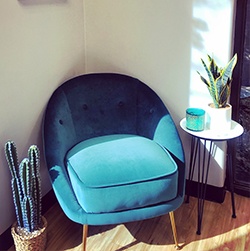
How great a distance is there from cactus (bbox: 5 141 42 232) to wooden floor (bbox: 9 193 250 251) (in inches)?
10.2

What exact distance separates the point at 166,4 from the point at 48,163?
3.61 ft

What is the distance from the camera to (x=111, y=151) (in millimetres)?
2062

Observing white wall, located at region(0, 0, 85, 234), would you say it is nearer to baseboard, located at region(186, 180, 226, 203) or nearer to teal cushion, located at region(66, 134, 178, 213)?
teal cushion, located at region(66, 134, 178, 213)

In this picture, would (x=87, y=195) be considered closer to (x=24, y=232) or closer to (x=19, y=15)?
(x=24, y=232)

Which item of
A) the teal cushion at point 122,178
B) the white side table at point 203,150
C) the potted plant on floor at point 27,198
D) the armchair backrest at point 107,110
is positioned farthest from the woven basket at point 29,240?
the white side table at point 203,150

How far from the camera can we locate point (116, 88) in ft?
7.75

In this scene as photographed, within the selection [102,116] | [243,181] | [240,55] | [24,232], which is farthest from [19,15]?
[243,181]

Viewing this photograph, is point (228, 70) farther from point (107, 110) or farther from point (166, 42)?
point (107, 110)

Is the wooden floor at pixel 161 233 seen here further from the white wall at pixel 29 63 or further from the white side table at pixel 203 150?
the white wall at pixel 29 63

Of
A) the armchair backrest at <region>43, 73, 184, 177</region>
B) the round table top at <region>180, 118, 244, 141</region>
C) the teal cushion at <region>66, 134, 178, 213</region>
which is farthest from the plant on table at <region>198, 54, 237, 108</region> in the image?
the teal cushion at <region>66, 134, 178, 213</region>

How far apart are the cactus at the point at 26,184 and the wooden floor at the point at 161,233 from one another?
0.26 m

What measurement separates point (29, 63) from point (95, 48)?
565mm

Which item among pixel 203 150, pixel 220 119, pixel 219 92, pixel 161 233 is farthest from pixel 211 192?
pixel 219 92

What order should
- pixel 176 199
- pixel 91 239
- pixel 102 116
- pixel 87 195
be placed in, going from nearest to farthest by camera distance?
pixel 87 195 < pixel 176 199 < pixel 91 239 < pixel 102 116
